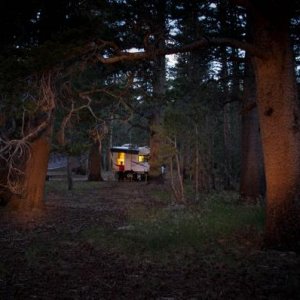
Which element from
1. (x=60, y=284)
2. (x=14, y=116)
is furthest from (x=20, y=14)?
(x=60, y=284)

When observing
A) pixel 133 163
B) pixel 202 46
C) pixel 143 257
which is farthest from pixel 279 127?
pixel 133 163

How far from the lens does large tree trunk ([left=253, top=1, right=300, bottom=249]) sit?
8.91 m

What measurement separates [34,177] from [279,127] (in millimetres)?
7822

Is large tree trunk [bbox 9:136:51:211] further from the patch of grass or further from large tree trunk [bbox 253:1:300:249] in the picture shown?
large tree trunk [bbox 253:1:300:249]

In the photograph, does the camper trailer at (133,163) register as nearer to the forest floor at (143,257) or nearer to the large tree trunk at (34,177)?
the forest floor at (143,257)

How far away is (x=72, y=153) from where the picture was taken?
14219 millimetres

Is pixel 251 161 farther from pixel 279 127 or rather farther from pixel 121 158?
pixel 121 158

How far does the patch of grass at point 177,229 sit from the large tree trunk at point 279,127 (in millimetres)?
1443

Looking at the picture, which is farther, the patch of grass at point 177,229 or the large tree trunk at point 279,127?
the patch of grass at point 177,229

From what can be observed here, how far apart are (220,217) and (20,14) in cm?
711

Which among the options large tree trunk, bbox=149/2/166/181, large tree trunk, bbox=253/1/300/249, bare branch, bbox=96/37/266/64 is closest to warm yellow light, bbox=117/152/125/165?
large tree trunk, bbox=149/2/166/181

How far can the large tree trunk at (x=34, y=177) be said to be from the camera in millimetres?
14266

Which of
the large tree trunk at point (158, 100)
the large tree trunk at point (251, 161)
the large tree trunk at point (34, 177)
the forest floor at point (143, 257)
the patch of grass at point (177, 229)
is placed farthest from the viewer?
the large tree trunk at point (251, 161)

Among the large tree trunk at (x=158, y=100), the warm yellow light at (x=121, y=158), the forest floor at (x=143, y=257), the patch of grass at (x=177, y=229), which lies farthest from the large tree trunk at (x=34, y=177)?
the warm yellow light at (x=121, y=158)
